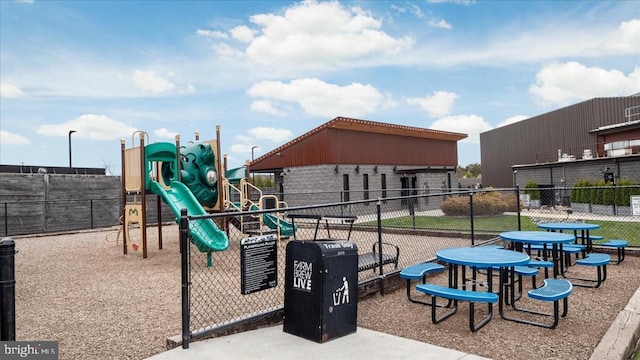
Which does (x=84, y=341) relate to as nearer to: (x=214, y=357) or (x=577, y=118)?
(x=214, y=357)

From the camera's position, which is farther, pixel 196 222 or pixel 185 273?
pixel 196 222

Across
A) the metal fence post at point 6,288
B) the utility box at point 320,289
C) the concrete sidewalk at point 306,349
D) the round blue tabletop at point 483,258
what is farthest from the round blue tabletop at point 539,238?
the metal fence post at point 6,288

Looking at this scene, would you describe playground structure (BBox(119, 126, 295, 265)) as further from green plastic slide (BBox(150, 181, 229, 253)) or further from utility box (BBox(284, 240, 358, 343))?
utility box (BBox(284, 240, 358, 343))

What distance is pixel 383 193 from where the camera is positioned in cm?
2695

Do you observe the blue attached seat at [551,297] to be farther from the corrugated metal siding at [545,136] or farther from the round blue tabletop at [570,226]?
the corrugated metal siding at [545,136]

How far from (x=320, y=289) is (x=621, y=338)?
3132 millimetres

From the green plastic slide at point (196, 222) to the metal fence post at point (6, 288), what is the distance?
530 cm

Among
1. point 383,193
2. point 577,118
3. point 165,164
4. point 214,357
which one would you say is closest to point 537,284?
point 214,357

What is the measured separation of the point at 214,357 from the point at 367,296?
283cm

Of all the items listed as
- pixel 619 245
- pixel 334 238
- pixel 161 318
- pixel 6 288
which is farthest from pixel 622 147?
pixel 6 288

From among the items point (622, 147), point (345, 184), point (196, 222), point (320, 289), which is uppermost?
point (622, 147)

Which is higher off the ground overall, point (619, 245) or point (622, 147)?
point (622, 147)

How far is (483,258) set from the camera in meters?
5.05

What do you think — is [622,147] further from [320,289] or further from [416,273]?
[320,289]
